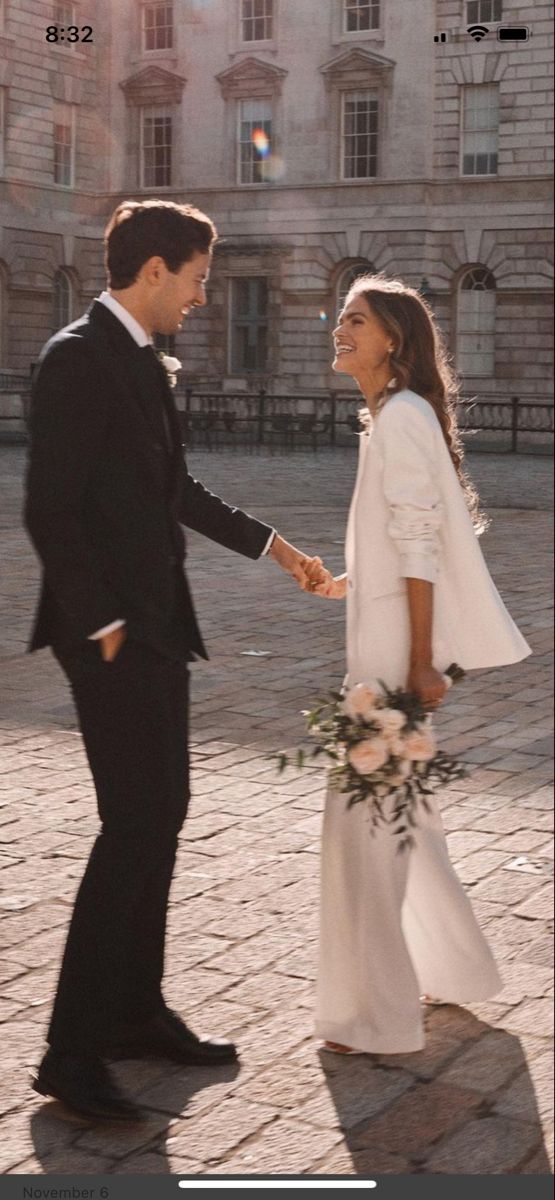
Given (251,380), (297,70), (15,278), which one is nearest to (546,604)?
(251,380)

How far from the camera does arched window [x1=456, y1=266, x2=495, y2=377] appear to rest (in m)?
4.87

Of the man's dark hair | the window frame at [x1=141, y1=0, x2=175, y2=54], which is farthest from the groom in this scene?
Result: the window frame at [x1=141, y1=0, x2=175, y2=54]

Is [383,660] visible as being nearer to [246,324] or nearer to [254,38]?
[254,38]

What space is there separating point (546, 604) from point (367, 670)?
6517 millimetres

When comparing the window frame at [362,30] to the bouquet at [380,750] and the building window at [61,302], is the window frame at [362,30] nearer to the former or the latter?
the building window at [61,302]

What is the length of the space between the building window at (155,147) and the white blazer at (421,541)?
117cm

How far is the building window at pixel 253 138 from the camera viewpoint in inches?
183

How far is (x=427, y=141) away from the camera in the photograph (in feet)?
15.1

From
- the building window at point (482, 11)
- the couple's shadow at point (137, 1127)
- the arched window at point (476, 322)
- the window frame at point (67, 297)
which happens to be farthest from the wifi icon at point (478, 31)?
the couple's shadow at point (137, 1127)

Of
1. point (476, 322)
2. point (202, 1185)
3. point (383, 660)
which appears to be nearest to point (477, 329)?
point (476, 322)

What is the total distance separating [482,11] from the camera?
377cm

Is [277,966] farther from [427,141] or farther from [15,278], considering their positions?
[427,141]

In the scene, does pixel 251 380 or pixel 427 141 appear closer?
pixel 427 141

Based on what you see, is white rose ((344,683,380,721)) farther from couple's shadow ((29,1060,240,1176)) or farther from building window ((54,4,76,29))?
building window ((54,4,76,29))
